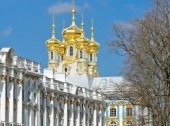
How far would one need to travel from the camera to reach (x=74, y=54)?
11794cm

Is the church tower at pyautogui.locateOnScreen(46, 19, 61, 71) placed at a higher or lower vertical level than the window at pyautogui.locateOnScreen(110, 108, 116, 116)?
higher

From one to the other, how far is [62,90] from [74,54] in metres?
37.3

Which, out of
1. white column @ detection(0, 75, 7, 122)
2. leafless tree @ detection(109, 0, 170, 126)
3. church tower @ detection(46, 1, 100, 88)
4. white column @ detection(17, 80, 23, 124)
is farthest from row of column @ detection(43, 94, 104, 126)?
leafless tree @ detection(109, 0, 170, 126)

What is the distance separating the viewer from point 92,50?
122 metres

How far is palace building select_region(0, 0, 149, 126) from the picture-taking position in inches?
2446

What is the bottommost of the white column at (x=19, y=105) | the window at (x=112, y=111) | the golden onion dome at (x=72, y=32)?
the white column at (x=19, y=105)

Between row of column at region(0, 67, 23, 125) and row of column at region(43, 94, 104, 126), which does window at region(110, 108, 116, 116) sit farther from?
row of column at region(0, 67, 23, 125)

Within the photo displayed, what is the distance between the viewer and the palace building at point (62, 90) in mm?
62125

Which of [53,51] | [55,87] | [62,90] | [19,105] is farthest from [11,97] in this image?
[53,51]

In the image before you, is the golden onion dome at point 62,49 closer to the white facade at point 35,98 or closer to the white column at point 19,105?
the white facade at point 35,98

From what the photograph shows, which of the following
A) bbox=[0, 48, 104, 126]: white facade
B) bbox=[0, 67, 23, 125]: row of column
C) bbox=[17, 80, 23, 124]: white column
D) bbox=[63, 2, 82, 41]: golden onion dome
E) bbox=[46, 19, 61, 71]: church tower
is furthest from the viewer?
bbox=[46, 19, 61, 71]: church tower

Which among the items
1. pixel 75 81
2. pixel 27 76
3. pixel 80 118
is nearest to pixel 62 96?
pixel 80 118

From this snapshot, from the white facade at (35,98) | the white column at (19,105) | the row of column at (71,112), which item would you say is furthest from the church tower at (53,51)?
the white column at (19,105)

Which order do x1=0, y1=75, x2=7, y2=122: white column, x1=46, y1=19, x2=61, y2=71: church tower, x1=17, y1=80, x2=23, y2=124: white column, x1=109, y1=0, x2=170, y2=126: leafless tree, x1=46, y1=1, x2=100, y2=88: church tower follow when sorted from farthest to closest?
x1=46, y1=19, x2=61, y2=71: church tower
x1=46, y1=1, x2=100, y2=88: church tower
x1=17, y1=80, x2=23, y2=124: white column
x1=0, y1=75, x2=7, y2=122: white column
x1=109, y1=0, x2=170, y2=126: leafless tree
